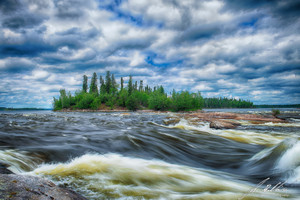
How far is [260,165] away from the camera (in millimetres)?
4332

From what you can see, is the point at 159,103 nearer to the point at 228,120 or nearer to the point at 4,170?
the point at 228,120

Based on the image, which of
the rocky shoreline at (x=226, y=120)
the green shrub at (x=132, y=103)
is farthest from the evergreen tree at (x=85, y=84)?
the rocky shoreline at (x=226, y=120)

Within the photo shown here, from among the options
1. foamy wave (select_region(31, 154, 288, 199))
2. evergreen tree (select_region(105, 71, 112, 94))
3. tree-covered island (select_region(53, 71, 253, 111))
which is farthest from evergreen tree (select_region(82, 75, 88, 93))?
foamy wave (select_region(31, 154, 288, 199))

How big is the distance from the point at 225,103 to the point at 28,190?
198 meters

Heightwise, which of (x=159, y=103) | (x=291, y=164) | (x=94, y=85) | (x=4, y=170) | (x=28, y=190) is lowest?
(x=291, y=164)

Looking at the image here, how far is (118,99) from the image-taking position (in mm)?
91438

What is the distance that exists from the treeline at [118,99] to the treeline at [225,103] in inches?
3791

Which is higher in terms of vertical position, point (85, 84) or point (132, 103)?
point (85, 84)

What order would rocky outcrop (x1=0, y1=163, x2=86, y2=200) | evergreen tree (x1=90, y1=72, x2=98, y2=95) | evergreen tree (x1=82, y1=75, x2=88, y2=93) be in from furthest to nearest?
evergreen tree (x1=82, y1=75, x2=88, y2=93), evergreen tree (x1=90, y1=72, x2=98, y2=95), rocky outcrop (x1=0, y1=163, x2=86, y2=200)

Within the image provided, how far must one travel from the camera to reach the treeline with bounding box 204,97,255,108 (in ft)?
588

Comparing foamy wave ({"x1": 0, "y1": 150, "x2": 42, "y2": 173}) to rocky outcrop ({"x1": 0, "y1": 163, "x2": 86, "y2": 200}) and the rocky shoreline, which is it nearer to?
rocky outcrop ({"x1": 0, "y1": 163, "x2": 86, "y2": 200})

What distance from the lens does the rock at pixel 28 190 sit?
155 centimetres

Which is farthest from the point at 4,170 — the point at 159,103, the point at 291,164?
the point at 159,103

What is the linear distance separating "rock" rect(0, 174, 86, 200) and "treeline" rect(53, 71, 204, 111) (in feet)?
236
